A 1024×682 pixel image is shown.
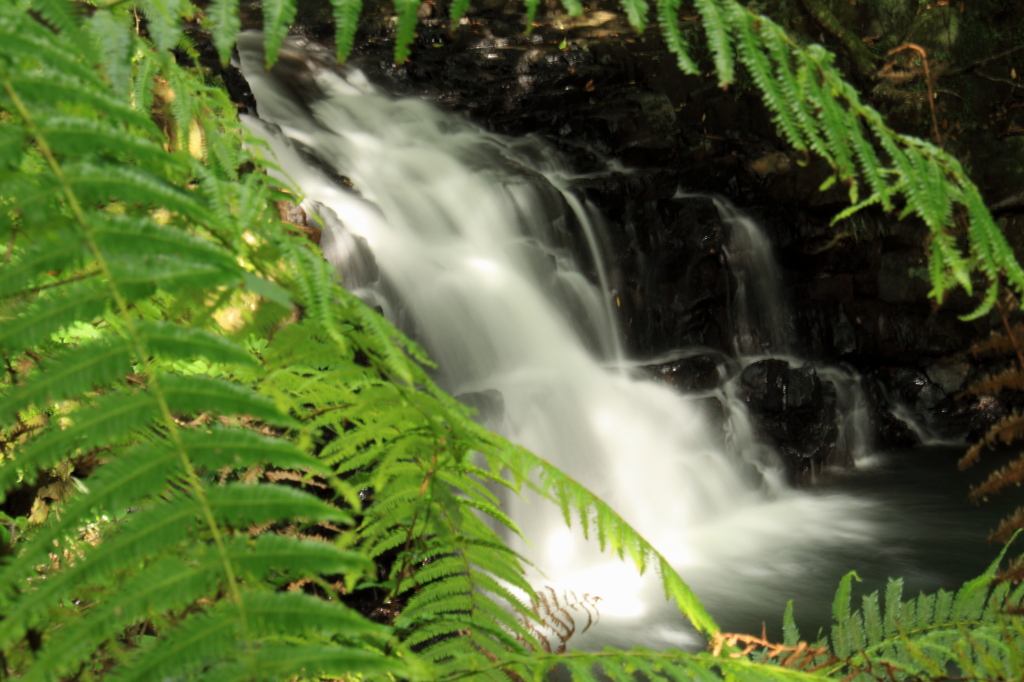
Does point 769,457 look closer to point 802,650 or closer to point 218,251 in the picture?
point 802,650

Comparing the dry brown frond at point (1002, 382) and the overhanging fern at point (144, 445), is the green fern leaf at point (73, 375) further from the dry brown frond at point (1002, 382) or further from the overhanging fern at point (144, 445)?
the dry brown frond at point (1002, 382)

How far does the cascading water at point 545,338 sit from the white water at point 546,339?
20 mm

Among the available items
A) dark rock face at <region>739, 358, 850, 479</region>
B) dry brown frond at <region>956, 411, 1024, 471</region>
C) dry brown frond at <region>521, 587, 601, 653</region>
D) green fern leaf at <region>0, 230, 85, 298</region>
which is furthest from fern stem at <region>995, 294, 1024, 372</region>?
dark rock face at <region>739, 358, 850, 479</region>

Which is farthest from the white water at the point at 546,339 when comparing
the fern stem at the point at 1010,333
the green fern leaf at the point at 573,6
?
the green fern leaf at the point at 573,6

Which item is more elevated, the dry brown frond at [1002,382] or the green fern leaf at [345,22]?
the green fern leaf at [345,22]

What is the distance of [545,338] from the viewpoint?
24.5 feet

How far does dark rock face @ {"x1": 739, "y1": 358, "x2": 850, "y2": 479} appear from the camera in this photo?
7508 mm

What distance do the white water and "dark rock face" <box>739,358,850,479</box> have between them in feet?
0.92

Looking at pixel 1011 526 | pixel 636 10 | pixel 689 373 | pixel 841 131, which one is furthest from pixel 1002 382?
pixel 689 373

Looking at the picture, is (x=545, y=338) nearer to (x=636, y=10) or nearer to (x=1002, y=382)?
(x=1002, y=382)

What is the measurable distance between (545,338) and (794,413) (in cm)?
282

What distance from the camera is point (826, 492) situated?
7195 millimetres

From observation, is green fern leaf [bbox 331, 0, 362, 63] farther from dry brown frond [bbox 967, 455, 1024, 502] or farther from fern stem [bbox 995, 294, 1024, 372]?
dry brown frond [bbox 967, 455, 1024, 502]

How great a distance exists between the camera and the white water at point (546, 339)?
18.2 ft
